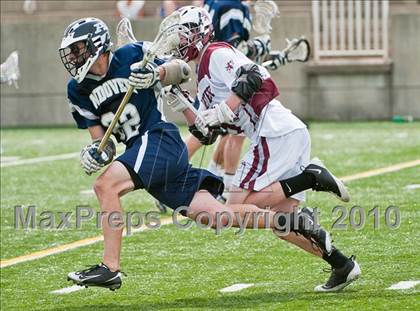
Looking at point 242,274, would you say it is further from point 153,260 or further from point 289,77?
point 289,77

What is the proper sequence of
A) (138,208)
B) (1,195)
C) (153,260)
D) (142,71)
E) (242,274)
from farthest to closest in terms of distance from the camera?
(1,195)
(138,208)
(153,260)
(242,274)
(142,71)

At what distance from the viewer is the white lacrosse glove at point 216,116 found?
19.6 ft

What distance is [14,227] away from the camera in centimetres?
881

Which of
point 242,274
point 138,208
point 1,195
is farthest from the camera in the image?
point 1,195

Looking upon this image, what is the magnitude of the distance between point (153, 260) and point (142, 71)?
65.9 inches

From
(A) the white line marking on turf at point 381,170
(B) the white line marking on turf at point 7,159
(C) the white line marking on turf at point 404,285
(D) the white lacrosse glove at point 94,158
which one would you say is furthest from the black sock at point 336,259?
(B) the white line marking on turf at point 7,159

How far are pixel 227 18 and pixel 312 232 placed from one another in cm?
493

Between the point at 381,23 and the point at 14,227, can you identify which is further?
the point at 381,23

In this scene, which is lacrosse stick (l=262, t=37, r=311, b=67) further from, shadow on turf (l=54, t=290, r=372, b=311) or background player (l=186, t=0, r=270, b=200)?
shadow on turf (l=54, t=290, r=372, b=311)

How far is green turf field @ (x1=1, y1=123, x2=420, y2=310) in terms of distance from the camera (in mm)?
5941

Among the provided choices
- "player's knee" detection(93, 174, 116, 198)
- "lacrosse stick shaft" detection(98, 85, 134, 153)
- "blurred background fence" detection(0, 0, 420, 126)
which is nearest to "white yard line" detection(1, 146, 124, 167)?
"blurred background fence" detection(0, 0, 420, 126)

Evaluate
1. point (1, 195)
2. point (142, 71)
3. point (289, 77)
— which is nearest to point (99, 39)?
point (142, 71)

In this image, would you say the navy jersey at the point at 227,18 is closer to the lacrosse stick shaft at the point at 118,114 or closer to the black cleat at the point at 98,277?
the lacrosse stick shaft at the point at 118,114

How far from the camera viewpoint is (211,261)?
711 cm
